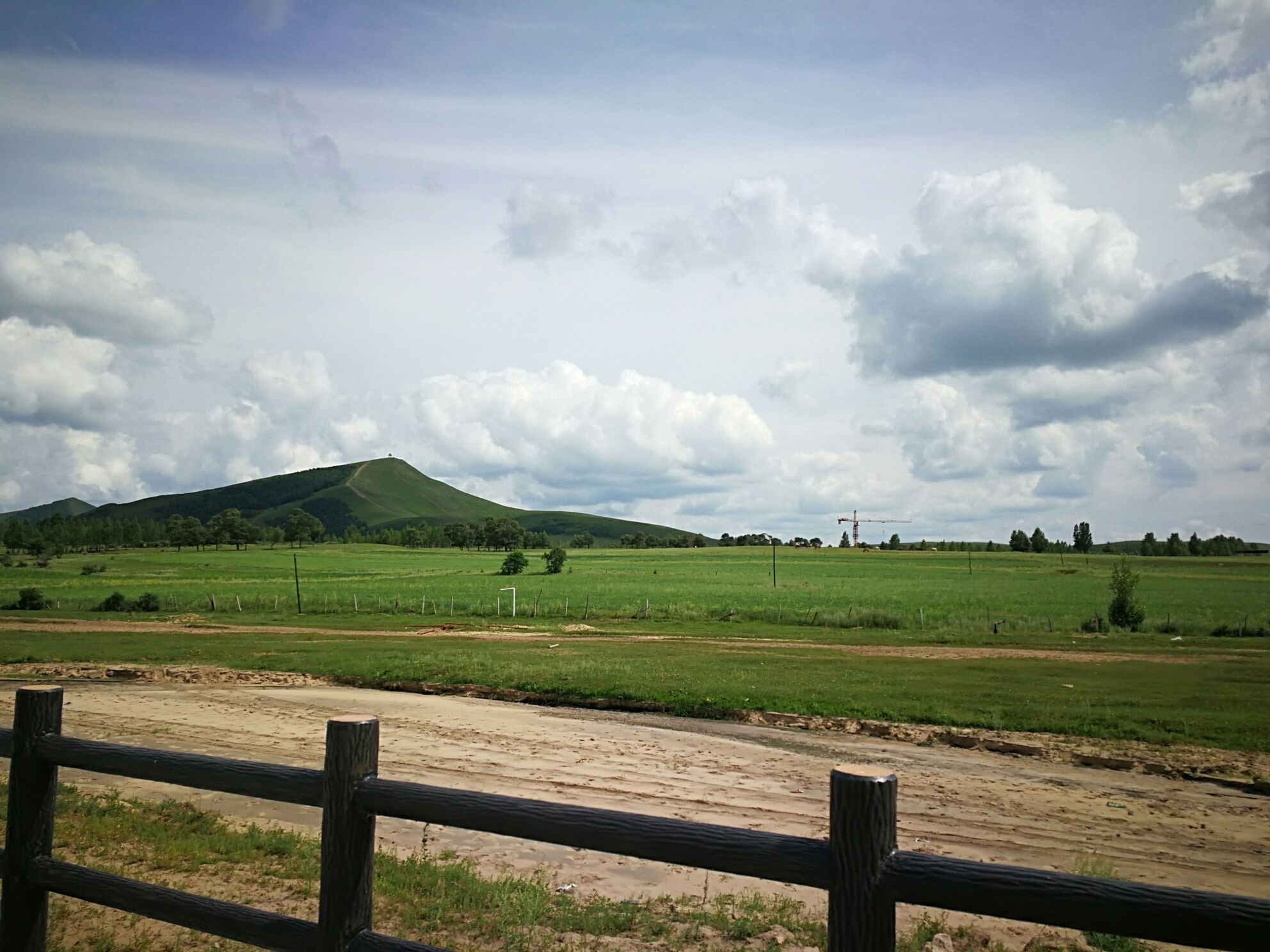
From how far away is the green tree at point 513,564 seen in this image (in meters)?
97.2

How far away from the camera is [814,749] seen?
17234 mm

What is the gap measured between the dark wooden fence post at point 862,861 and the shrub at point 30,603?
62787 millimetres

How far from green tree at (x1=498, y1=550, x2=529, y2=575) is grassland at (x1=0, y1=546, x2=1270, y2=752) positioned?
3.28 meters

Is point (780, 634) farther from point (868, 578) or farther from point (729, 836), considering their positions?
point (868, 578)

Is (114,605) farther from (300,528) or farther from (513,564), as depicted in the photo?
(300,528)

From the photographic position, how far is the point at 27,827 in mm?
4789

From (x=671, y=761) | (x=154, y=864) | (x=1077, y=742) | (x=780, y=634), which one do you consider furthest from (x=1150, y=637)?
(x=154, y=864)

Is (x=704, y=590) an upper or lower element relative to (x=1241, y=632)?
upper

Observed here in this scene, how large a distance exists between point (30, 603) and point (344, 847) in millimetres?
62256

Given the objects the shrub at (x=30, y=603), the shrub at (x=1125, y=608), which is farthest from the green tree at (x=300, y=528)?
the shrub at (x=1125, y=608)

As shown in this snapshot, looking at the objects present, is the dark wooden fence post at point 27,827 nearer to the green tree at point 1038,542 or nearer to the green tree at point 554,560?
the green tree at point 554,560

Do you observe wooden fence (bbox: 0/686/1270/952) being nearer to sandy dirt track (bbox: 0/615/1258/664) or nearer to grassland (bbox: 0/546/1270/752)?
grassland (bbox: 0/546/1270/752)

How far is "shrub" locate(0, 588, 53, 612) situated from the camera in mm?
53125

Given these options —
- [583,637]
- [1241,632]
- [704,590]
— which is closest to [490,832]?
[583,637]
